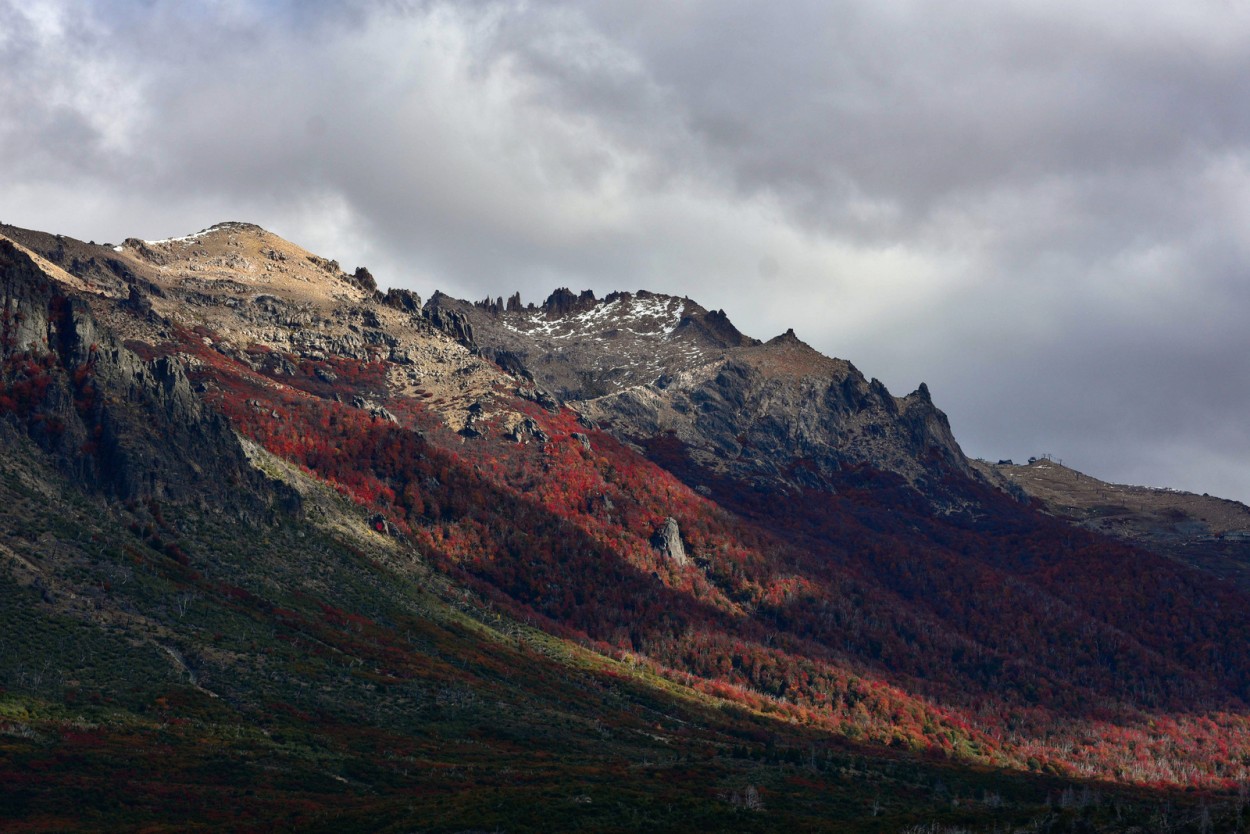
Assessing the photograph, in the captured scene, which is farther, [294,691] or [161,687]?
[294,691]

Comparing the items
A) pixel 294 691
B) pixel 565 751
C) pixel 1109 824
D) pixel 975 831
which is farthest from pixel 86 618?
pixel 1109 824

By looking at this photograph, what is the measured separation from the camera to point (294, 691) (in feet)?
622

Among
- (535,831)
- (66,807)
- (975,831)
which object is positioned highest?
(975,831)

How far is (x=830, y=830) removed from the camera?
474 ft

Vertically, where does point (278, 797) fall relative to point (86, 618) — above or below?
below

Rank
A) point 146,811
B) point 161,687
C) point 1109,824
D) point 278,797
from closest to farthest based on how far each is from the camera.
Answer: point 1109,824, point 146,811, point 278,797, point 161,687

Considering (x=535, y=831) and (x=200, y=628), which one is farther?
(x=200, y=628)

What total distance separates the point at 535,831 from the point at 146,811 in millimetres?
47382

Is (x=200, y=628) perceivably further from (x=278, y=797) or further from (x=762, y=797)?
(x=762, y=797)

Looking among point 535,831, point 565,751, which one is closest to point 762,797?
point 565,751

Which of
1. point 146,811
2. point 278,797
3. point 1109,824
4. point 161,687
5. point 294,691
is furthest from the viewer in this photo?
point 294,691

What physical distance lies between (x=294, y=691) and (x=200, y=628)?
74.7 ft

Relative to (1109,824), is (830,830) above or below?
below

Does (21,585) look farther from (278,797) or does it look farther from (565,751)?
(565,751)
